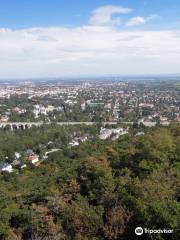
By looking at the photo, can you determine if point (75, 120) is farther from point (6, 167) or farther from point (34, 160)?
point (6, 167)

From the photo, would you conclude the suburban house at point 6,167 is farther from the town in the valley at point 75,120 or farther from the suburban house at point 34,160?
the suburban house at point 34,160

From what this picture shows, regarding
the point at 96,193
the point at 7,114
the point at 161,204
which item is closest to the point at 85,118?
the point at 7,114

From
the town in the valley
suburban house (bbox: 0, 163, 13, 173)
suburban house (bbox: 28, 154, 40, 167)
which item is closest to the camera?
suburban house (bbox: 0, 163, 13, 173)

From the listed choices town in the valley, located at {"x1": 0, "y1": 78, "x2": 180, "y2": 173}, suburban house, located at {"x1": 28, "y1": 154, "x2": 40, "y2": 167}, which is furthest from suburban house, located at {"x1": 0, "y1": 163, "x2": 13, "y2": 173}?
suburban house, located at {"x1": 28, "y1": 154, "x2": 40, "y2": 167}

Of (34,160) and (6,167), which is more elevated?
(6,167)

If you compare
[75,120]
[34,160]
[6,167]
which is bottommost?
[75,120]

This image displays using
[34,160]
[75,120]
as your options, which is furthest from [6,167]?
[75,120]

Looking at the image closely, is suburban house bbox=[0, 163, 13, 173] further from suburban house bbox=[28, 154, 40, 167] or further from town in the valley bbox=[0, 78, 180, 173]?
suburban house bbox=[28, 154, 40, 167]

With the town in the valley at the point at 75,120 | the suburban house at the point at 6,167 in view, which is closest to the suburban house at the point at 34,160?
the town in the valley at the point at 75,120

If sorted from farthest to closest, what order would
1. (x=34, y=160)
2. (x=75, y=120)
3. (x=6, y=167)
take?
(x=75, y=120) < (x=34, y=160) < (x=6, y=167)

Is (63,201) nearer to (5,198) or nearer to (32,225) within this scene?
(32,225)

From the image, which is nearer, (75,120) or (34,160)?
(34,160)

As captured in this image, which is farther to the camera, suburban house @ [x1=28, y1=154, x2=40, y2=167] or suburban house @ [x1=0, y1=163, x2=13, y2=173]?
suburban house @ [x1=28, y1=154, x2=40, y2=167]
